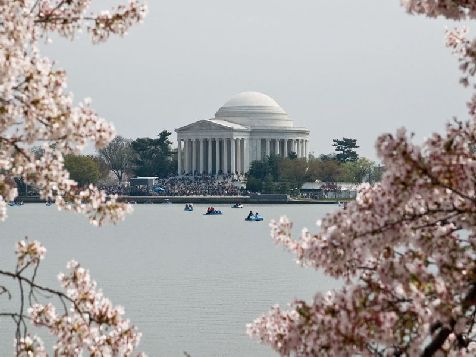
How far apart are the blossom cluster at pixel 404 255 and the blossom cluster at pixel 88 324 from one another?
1524 millimetres

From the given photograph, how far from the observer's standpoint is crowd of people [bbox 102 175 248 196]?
563 ft

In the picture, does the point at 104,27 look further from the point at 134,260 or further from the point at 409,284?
the point at 134,260

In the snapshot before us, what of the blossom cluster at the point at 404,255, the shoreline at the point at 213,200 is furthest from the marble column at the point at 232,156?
the blossom cluster at the point at 404,255

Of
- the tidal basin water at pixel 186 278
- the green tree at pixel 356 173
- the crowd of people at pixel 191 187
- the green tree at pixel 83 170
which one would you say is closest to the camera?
the tidal basin water at pixel 186 278

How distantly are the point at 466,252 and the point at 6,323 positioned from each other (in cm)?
3319

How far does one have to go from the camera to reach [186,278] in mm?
55719

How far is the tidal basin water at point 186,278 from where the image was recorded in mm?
35562

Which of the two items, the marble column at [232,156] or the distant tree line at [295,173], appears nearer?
the distant tree line at [295,173]

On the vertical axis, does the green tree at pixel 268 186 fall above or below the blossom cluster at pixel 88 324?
above

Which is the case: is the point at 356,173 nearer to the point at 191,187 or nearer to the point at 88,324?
the point at 191,187

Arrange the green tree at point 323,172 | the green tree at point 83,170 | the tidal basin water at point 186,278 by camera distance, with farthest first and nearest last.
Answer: the green tree at point 323,172 < the green tree at point 83,170 < the tidal basin water at point 186,278

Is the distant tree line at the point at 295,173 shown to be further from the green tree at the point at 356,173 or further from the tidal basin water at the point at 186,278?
the tidal basin water at the point at 186,278

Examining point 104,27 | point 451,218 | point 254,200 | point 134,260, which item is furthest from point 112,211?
point 254,200

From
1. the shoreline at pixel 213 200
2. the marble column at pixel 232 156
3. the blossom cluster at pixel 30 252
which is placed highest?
the marble column at pixel 232 156
